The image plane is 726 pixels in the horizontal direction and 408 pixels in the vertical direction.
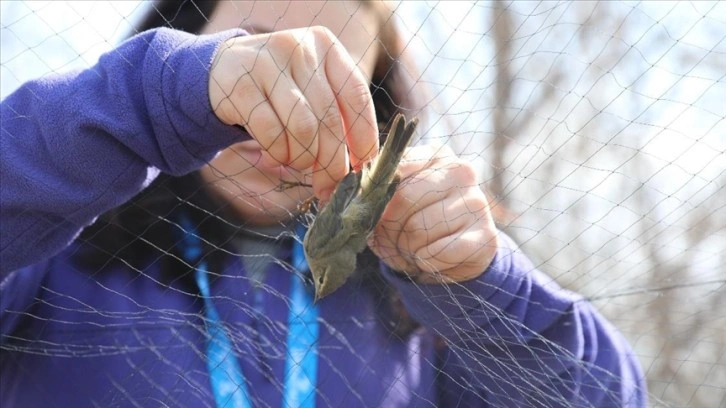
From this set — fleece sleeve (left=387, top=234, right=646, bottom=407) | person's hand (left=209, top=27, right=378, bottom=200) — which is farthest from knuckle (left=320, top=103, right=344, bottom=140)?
fleece sleeve (left=387, top=234, right=646, bottom=407)

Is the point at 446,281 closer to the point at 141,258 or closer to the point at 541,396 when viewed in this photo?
the point at 541,396

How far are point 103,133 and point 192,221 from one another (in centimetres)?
22

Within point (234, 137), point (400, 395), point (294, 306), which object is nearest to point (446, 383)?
point (400, 395)

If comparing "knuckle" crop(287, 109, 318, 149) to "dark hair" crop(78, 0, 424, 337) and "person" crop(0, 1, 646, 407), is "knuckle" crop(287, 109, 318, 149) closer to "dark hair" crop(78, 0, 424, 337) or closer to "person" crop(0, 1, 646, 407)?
"person" crop(0, 1, 646, 407)

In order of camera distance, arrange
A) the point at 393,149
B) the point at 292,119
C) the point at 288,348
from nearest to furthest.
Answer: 1. the point at 292,119
2. the point at 393,149
3. the point at 288,348

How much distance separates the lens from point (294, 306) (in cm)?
112

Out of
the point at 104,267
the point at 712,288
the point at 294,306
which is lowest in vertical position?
the point at 104,267

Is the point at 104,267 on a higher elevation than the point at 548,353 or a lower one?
lower

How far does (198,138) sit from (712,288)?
74 cm

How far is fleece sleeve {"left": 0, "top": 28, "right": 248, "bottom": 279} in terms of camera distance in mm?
943

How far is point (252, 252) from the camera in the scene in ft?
3.78

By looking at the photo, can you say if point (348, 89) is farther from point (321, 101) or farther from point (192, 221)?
point (192, 221)

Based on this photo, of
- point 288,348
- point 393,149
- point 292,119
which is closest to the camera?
point 292,119

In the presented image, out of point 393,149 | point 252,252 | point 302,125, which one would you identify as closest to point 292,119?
point 302,125
